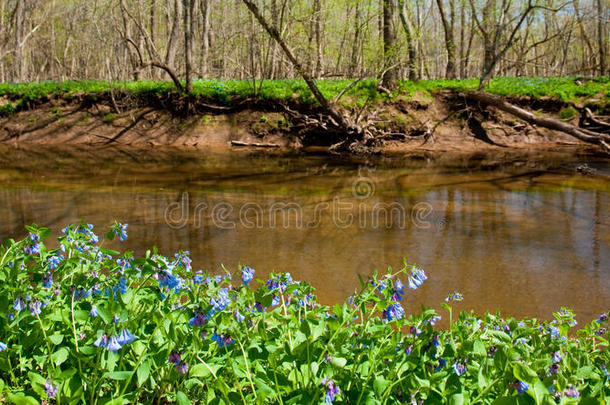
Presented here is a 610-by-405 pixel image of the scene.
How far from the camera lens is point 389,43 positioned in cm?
1380

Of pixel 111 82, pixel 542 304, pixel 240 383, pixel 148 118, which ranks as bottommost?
pixel 542 304

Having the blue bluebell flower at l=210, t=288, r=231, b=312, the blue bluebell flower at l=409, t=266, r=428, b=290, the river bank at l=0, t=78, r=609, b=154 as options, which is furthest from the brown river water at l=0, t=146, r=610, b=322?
the blue bluebell flower at l=210, t=288, r=231, b=312

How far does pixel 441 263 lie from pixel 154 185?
5.77 m

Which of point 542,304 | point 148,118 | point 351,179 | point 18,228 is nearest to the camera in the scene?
point 542,304

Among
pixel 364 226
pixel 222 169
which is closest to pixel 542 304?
pixel 364 226

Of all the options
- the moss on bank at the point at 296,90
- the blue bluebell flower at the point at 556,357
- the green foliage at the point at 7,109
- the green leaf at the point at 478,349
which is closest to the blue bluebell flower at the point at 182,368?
the green leaf at the point at 478,349

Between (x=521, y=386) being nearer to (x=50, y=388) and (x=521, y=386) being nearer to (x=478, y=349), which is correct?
(x=478, y=349)

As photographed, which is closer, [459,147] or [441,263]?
[441,263]

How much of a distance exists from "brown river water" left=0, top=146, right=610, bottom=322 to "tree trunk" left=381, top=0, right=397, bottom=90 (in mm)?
3167

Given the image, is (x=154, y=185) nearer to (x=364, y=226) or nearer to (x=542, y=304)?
(x=364, y=226)

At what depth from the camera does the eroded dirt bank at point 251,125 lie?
1362 cm

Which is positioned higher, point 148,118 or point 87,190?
point 148,118

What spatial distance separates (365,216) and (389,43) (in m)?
8.58

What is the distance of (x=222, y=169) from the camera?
10773mm
